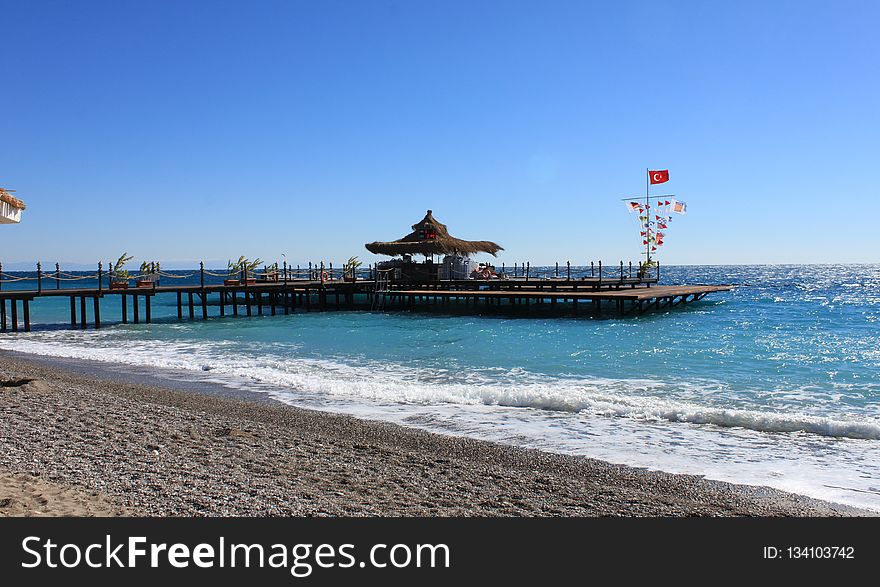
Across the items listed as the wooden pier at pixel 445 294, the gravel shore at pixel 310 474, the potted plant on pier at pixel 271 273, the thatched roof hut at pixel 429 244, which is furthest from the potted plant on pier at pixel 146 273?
the gravel shore at pixel 310 474

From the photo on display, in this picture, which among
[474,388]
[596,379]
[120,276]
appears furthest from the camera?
[120,276]

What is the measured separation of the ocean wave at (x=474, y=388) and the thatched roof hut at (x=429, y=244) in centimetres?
2019

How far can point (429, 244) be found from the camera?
122 ft

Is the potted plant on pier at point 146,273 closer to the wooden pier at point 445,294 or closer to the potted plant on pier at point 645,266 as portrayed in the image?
the wooden pier at point 445,294

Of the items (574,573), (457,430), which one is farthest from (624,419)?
(574,573)

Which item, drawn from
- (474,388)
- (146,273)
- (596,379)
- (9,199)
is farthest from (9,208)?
(146,273)

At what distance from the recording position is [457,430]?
841 centimetres

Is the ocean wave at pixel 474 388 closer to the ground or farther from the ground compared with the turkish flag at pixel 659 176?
closer to the ground

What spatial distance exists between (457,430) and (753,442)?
354cm

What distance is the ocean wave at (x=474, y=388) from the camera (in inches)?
351

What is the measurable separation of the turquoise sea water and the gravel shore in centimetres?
79

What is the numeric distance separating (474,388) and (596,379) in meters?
2.75

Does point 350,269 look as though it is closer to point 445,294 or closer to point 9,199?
point 445,294

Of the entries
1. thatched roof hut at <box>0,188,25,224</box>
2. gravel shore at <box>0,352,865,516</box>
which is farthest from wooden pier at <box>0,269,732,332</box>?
thatched roof hut at <box>0,188,25,224</box>
